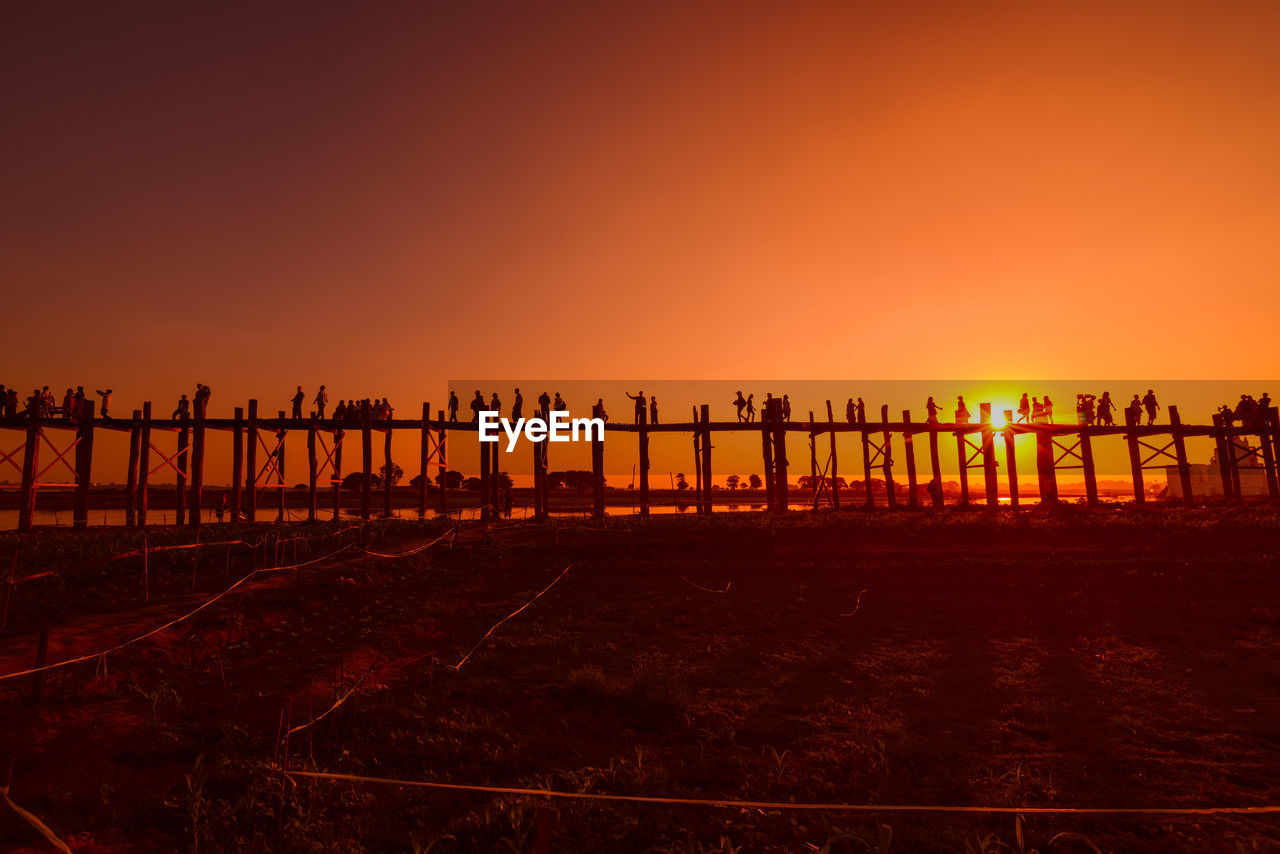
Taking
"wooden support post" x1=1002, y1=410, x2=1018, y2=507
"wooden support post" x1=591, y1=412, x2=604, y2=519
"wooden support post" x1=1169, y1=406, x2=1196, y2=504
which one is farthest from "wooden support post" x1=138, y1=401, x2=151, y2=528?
"wooden support post" x1=1169, y1=406, x2=1196, y2=504

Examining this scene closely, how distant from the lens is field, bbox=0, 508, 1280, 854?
601 centimetres

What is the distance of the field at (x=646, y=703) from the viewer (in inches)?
237

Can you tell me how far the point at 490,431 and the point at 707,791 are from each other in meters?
18.3

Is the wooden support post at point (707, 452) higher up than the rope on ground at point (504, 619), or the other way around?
the wooden support post at point (707, 452)

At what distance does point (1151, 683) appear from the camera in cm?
954

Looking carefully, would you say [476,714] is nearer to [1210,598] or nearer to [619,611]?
[619,611]

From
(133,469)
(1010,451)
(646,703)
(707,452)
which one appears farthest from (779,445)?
(133,469)

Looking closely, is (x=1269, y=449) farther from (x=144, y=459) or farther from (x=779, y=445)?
(x=144, y=459)

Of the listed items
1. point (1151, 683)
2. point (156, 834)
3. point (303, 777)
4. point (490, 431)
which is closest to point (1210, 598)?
point (1151, 683)

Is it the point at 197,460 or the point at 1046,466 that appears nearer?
the point at 197,460

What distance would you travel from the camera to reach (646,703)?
28.9 feet
